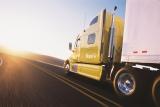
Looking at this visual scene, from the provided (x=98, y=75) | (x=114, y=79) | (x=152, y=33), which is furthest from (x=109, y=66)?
(x=152, y=33)

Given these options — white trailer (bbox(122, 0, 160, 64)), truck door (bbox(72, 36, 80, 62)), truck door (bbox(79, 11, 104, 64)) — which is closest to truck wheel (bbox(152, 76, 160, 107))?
white trailer (bbox(122, 0, 160, 64))

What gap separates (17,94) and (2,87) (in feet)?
3.62

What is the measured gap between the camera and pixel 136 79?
28.9 ft

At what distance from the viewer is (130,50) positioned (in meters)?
9.24

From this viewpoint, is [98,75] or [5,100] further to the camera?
[98,75]

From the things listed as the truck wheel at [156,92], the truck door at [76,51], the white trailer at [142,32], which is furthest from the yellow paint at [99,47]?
the truck wheel at [156,92]

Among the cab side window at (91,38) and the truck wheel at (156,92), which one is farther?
the cab side window at (91,38)

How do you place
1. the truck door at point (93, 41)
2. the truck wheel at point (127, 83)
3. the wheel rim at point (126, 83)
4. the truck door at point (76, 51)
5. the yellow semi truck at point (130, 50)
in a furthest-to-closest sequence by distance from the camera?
the truck door at point (76, 51) → the truck door at point (93, 41) → the wheel rim at point (126, 83) → the truck wheel at point (127, 83) → the yellow semi truck at point (130, 50)

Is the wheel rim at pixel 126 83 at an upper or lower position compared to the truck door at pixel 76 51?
lower

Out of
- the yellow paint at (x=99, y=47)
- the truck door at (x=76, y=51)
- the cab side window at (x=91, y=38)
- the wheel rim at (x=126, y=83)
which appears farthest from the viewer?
the truck door at (x=76, y=51)

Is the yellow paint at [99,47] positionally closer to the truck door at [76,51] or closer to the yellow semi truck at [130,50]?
the yellow semi truck at [130,50]

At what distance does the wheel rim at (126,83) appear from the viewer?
904cm

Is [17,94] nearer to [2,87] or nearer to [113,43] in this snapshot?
[2,87]

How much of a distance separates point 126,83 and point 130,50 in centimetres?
115
